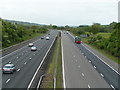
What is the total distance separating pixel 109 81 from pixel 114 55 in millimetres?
22765

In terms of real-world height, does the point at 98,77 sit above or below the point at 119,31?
below

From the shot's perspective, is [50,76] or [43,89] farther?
[50,76]

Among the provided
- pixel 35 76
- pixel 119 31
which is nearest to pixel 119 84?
pixel 35 76

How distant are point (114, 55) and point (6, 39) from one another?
3174cm

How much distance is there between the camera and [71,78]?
26172 millimetres

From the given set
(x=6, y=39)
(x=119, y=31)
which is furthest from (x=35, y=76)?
(x=6, y=39)

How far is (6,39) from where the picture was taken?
61969mm

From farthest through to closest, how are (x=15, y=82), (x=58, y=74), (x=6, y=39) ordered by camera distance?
(x=6, y=39)
(x=58, y=74)
(x=15, y=82)

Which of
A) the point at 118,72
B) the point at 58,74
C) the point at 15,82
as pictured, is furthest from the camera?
the point at 118,72

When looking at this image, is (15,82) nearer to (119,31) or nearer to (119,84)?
(119,84)

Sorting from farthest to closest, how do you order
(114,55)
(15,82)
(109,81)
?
(114,55) < (109,81) < (15,82)

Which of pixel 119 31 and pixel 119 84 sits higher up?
pixel 119 31

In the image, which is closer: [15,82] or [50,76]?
[15,82]

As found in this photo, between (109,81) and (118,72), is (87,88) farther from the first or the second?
(118,72)
